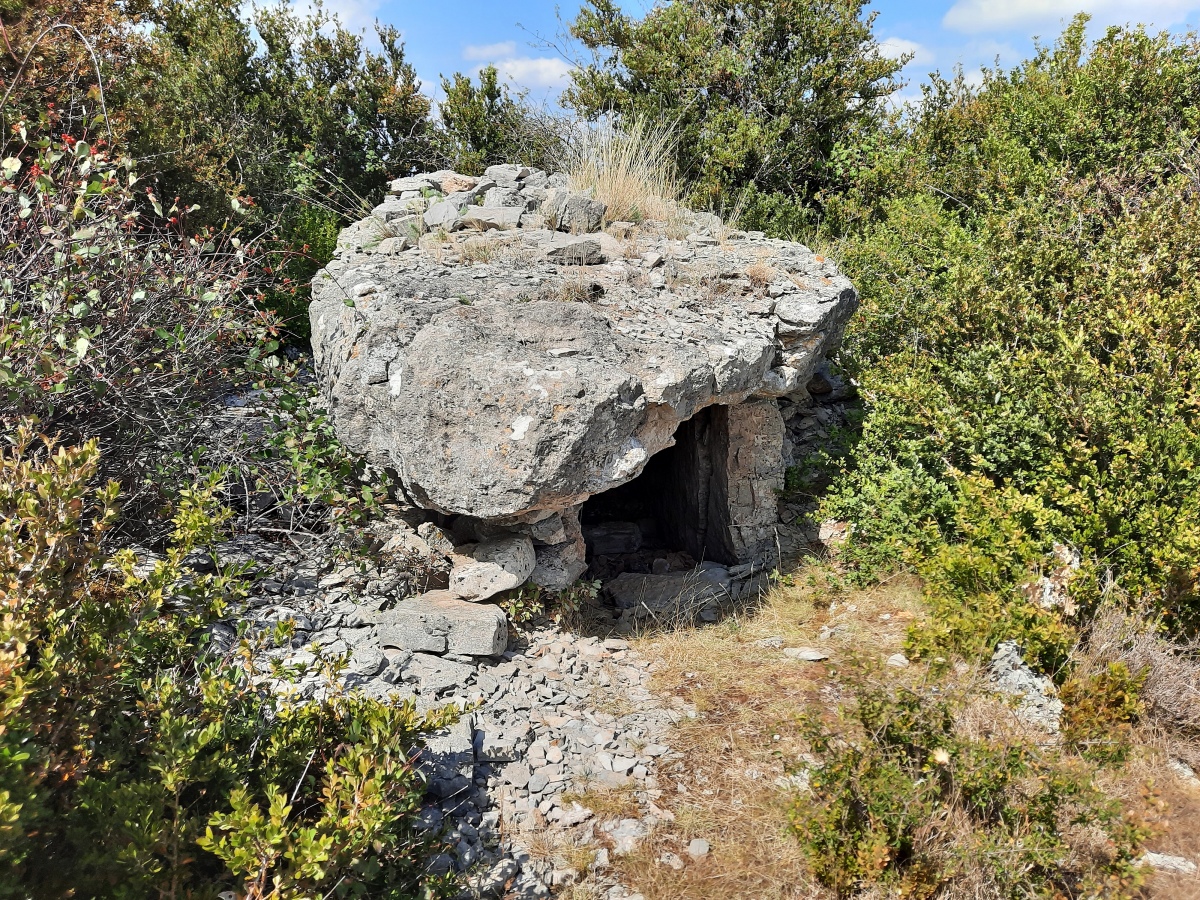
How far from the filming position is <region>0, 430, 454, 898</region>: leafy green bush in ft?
7.18

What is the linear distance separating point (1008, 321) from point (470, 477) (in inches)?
160

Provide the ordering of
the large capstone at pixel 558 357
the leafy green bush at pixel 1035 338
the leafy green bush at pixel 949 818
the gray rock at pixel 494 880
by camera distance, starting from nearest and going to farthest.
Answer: the leafy green bush at pixel 949 818, the gray rock at pixel 494 880, the leafy green bush at pixel 1035 338, the large capstone at pixel 558 357

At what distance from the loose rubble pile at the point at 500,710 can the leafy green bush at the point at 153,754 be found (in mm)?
435

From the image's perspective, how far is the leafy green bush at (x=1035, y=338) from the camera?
412 centimetres

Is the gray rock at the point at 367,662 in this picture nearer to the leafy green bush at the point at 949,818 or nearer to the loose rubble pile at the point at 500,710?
the loose rubble pile at the point at 500,710

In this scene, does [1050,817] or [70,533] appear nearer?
[70,533]

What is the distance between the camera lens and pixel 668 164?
28.1 ft

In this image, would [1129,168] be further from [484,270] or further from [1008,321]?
[484,270]

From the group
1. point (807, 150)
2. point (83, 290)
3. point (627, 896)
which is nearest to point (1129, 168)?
point (807, 150)

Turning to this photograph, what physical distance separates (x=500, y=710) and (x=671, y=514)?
3.80 metres

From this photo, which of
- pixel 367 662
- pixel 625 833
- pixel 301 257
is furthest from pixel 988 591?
pixel 301 257

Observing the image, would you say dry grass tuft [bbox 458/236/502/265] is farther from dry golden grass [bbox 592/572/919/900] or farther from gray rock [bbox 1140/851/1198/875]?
gray rock [bbox 1140/851/1198/875]

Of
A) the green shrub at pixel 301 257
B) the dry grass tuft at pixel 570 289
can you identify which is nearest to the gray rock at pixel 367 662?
the dry grass tuft at pixel 570 289

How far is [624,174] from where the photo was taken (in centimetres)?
709
